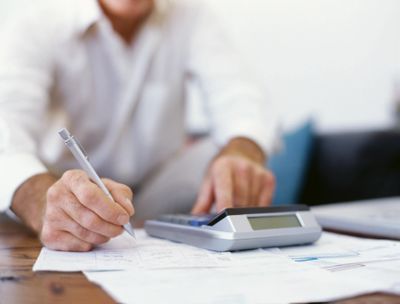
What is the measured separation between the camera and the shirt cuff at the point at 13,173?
698mm

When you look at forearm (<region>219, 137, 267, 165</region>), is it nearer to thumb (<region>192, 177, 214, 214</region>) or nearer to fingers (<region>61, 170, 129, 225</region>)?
thumb (<region>192, 177, 214, 214</region>)

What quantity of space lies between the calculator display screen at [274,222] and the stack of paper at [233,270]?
26 mm

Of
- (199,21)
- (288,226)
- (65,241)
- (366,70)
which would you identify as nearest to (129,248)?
(65,241)

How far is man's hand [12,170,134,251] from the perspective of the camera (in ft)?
1.71

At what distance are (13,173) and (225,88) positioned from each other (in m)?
0.61

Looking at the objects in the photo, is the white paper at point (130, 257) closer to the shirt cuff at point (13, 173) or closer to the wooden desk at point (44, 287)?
the wooden desk at point (44, 287)

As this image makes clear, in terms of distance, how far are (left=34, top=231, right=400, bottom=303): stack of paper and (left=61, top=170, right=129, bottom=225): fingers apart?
0.04 m

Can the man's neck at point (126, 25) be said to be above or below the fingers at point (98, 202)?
above

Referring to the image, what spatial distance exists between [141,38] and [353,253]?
82 centimetres

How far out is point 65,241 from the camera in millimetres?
549

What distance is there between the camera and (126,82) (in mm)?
1190

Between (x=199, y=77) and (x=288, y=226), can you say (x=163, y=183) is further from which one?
(x=288, y=226)

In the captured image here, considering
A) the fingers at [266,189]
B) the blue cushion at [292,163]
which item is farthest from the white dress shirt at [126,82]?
the blue cushion at [292,163]

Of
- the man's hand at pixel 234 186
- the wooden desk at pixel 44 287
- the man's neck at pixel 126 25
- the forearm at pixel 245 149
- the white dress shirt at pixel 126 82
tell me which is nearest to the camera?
the wooden desk at pixel 44 287
